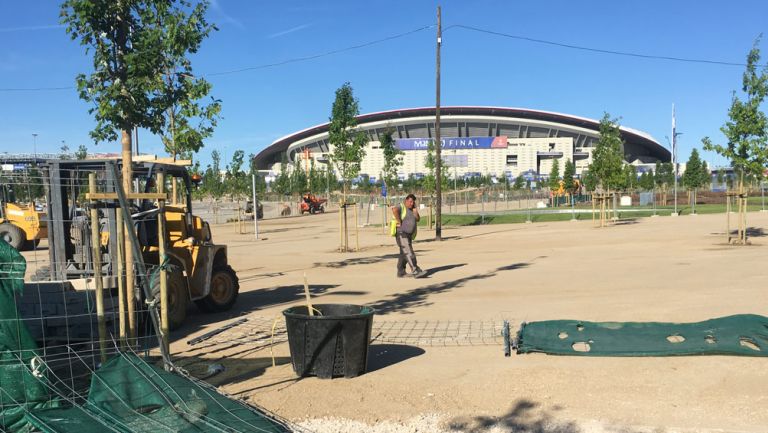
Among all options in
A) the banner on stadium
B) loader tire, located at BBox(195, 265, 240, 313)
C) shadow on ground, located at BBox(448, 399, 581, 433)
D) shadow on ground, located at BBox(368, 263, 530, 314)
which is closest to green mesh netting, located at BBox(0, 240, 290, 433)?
shadow on ground, located at BBox(448, 399, 581, 433)

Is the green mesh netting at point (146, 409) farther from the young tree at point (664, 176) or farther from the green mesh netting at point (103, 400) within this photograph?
the young tree at point (664, 176)

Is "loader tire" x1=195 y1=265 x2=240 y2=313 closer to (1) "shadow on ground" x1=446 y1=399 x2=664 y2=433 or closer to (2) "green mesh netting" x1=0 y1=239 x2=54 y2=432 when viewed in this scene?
(2) "green mesh netting" x1=0 y1=239 x2=54 y2=432

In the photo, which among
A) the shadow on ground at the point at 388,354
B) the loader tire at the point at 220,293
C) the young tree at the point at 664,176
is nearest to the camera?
the shadow on ground at the point at 388,354

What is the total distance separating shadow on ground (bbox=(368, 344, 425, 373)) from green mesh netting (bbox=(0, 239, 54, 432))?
3323 mm

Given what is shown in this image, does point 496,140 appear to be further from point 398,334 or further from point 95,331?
point 95,331

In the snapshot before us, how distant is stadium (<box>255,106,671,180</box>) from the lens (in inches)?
4879

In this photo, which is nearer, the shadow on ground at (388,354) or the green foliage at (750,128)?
the shadow on ground at (388,354)

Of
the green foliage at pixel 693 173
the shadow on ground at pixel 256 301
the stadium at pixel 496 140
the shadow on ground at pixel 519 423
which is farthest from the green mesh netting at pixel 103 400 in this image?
the stadium at pixel 496 140

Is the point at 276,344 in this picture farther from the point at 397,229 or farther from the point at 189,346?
the point at 397,229

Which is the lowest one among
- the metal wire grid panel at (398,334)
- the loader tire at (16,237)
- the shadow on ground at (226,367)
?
the metal wire grid panel at (398,334)

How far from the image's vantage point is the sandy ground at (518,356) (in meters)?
5.82

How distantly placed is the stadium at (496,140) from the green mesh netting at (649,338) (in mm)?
111160

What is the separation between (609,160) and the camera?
38.0 meters

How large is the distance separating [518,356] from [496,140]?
388 ft
